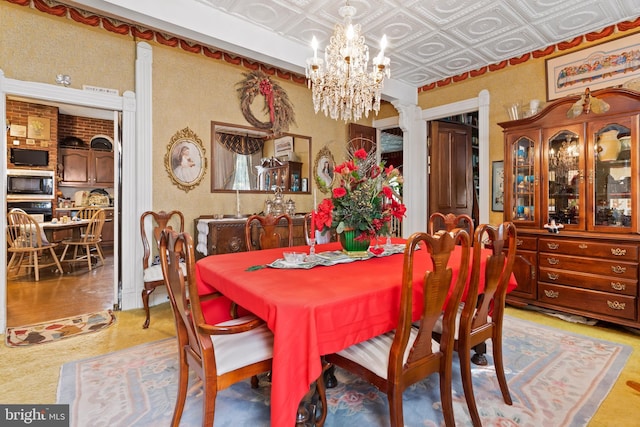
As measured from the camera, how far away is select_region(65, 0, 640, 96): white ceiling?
2.93 m

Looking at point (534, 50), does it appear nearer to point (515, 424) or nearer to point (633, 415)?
point (633, 415)

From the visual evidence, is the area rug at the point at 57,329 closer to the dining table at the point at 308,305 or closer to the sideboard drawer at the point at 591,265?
the dining table at the point at 308,305

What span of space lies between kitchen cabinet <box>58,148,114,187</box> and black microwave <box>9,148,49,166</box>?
0.50m

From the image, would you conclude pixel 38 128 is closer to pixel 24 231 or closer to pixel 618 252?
pixel 24 231

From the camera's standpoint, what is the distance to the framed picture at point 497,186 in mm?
4164

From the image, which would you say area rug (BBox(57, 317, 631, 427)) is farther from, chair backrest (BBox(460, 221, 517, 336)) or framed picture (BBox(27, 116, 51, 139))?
framed picture (BBox(27, 116, 51, 139))

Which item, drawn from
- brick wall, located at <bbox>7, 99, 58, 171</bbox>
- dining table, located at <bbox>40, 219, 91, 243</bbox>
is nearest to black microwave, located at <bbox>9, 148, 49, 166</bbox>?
brick wall, located at <bbox>7, 99, 58, 171</bbox>

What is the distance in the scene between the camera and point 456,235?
56.4 inches

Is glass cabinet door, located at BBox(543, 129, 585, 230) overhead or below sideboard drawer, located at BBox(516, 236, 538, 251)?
overhead

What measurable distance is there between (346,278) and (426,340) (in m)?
0.44

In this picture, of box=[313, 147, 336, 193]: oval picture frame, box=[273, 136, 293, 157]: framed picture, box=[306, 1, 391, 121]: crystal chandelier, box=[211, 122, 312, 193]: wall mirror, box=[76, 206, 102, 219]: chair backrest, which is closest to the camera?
box=[306, 1, 391, 121]: crystal chandelier

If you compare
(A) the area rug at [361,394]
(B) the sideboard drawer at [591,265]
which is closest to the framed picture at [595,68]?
(B) the sideboard drawer at [591,265]

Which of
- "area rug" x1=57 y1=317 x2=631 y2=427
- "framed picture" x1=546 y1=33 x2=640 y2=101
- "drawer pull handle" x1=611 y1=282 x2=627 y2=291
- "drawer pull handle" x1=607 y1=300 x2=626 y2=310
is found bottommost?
"area rug" x1=57 y1=317 x2=631 y2=427

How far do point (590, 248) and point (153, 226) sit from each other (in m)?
4.32
